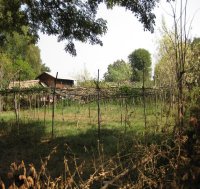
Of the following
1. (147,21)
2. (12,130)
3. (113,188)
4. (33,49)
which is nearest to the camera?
(113,188)

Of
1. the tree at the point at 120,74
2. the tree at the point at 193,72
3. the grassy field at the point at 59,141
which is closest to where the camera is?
the tree at the point at 193,72

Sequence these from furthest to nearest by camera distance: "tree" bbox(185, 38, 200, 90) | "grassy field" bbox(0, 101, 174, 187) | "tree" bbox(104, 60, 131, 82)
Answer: "tree" bbox(104, 60, 131, 82), "grassy field" bbox(0, 101, 174, 187), "tree" bbox(185, 38, 200, 90)

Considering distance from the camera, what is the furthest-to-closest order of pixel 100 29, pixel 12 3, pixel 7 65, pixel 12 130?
pixel 7 65 < pixel 12 130 < pixel 100 29 < pixel 12 3

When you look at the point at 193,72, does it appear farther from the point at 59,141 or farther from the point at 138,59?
the point at 138,59

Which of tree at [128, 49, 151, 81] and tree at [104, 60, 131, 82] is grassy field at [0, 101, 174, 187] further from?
tree at [128, 49, 151, 81]

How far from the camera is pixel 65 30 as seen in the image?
1263cm

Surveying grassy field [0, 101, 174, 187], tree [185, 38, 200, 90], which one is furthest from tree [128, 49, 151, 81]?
tree [185, 38, 200, 90]

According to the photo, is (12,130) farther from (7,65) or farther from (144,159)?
(7,65)

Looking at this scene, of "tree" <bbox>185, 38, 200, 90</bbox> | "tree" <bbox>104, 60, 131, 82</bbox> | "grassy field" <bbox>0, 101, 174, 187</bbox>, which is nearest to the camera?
"tree" <bbox>185, 38, 200, 90</bbox>

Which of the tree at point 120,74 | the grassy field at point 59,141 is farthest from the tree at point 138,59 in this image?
the grassy field at point 59,141

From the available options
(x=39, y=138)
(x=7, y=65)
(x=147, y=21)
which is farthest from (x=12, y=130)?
(x=7, y=65)

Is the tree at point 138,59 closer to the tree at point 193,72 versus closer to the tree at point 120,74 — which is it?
the tree at point 120,74

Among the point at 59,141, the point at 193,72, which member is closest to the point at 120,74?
the point at 59,141

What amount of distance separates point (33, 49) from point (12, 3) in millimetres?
53044
